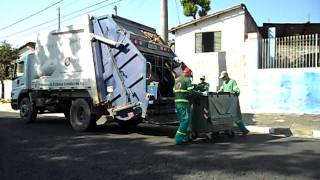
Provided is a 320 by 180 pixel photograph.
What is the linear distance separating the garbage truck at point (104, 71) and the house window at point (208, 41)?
8.15 meters

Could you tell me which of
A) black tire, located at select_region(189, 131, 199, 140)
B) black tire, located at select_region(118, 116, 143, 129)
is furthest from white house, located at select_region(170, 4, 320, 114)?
black tire, located at select_region(189, 131, 199, 140)

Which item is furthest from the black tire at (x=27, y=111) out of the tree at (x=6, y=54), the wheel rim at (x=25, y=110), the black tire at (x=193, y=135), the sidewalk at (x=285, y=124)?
the tree at (x=6, y=54)

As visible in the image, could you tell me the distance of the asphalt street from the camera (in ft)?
25.5

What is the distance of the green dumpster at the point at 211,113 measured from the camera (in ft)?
38.0

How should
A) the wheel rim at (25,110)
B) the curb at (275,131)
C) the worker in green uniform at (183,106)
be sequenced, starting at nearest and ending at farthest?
the worker in green uniform at (183,106)
the curb at (275,131)
the wheel rim at (25,110)

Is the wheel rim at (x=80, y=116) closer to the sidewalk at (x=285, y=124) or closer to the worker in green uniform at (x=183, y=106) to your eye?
the worker in green uniform at (x=183, y=106)

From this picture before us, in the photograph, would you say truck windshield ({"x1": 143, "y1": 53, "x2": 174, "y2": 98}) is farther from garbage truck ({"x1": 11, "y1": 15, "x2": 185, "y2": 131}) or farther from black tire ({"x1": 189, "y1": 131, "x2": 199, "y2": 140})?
black tire ({"x1": 189, "y1": 131, "x2": 199, "y2": 140})

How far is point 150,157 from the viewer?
9297mm

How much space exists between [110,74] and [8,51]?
28393 mm

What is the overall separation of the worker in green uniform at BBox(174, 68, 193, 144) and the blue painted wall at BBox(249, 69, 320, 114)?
→ 30.5 feet

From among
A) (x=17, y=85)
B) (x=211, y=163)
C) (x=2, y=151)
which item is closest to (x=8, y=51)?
(x=17, y=85)

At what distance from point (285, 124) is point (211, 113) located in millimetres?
4922

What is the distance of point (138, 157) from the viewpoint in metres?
9.35

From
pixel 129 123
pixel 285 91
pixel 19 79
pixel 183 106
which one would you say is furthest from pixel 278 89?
pixel 19 79
